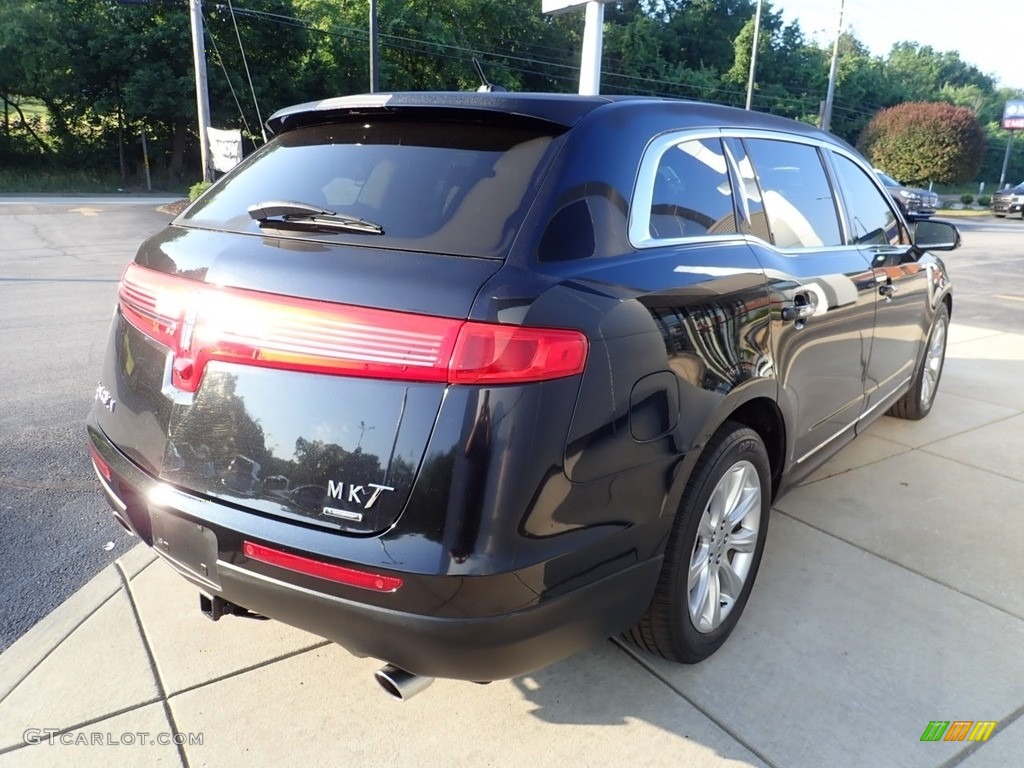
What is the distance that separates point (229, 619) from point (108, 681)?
0.44 m

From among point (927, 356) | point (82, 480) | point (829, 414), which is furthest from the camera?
point (927, 356)

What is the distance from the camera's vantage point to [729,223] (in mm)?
2717

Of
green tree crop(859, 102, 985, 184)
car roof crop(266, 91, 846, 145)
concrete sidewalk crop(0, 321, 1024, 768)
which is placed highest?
green tree crop(859, 102, 985, 184)

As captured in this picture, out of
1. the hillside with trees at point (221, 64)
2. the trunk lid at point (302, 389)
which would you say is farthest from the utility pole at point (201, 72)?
Answer: the trunk lid at point (302, 389)

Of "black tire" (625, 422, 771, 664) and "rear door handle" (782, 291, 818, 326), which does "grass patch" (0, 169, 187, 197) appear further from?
"black tire" (625, 422, 771, 664)

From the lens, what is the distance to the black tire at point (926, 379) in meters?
5.03

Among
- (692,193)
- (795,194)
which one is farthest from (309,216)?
(795,194)

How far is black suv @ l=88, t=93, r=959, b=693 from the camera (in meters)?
1.81

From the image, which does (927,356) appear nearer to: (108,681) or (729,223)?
(729,223)

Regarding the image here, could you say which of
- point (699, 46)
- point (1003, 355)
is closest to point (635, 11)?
point (699, 46)

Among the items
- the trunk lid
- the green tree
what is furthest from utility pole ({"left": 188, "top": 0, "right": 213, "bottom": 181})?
the green tree

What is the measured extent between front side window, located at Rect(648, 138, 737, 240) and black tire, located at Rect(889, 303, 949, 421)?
2824 mm

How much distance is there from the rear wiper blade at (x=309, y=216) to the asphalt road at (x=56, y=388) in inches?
69.4

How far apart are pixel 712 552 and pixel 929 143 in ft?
129
